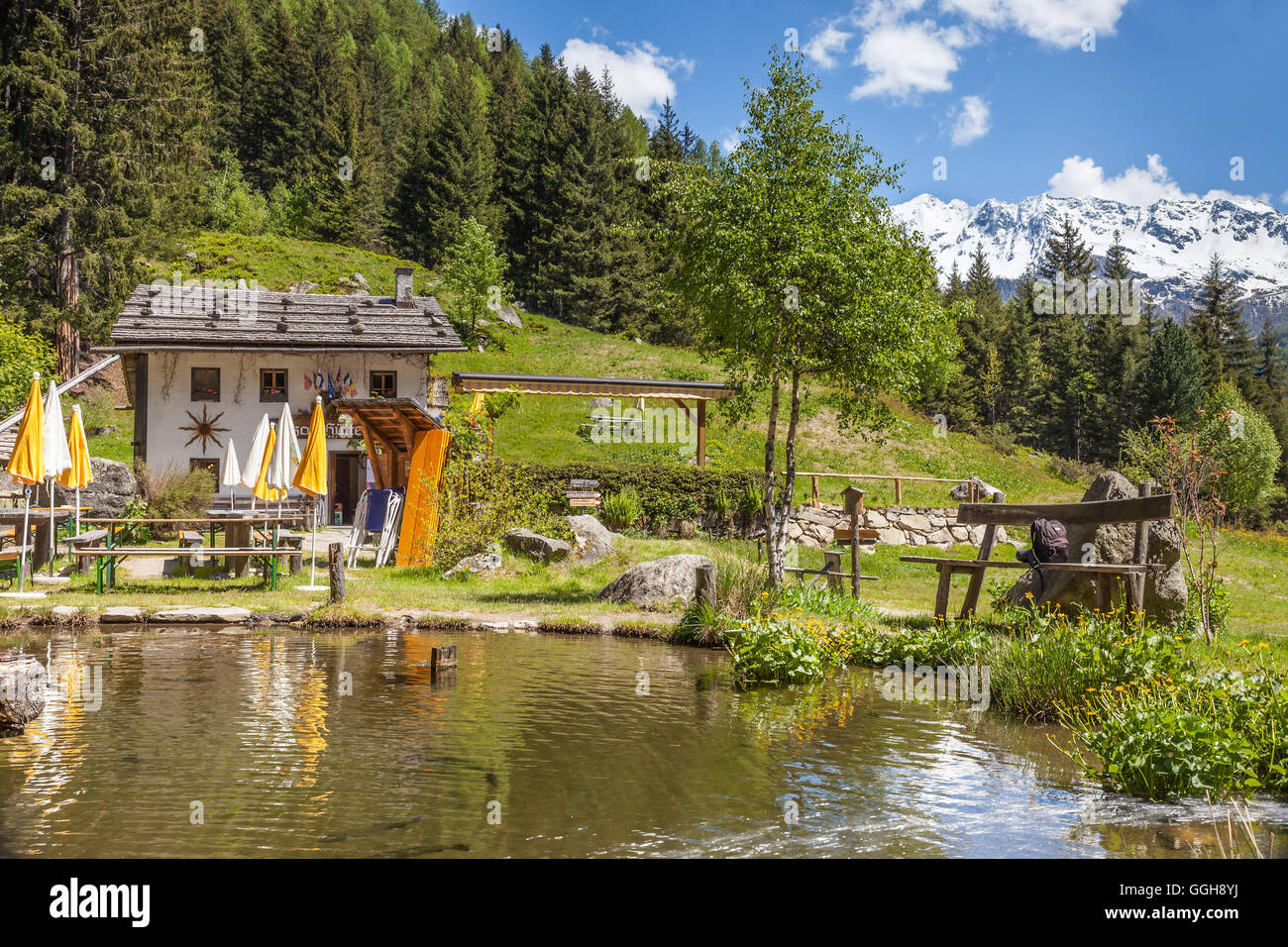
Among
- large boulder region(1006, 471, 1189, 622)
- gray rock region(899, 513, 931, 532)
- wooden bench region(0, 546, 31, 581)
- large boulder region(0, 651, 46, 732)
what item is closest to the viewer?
large boulder region(0, 651, 46, 732)

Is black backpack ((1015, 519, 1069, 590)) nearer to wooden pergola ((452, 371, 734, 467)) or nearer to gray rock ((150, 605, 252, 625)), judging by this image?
gray rock ((150, 605, 252, 625))

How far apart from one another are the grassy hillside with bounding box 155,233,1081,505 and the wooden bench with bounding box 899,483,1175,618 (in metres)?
12.8

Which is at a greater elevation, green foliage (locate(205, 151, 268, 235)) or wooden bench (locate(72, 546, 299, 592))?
green foliage (locate(205, 151, 268, 235))

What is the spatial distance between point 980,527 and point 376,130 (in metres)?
72.2

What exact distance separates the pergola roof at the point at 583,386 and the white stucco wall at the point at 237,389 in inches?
134

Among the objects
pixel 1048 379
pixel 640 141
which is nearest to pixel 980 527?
pixel 1048 379

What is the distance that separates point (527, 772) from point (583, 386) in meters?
22.4

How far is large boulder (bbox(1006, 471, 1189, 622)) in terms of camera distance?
416 inches

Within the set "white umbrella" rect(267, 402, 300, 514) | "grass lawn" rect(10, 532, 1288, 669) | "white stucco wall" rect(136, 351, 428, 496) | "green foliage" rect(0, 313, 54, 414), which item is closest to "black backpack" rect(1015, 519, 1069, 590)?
"grass lawn" rect(10, 532, 1288, 669)

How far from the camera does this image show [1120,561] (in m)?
11.0

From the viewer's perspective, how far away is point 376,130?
83625 mm

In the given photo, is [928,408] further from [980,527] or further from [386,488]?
[386,488]

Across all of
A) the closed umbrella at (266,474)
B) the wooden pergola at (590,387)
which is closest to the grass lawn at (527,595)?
the closed umbrella at (266,474)

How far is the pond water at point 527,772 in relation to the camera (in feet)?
18.1
